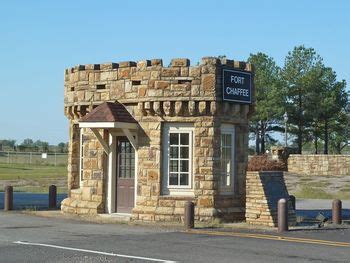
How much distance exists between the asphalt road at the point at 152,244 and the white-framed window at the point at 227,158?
268 cm

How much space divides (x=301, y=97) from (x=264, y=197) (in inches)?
1587

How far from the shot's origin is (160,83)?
706 inches

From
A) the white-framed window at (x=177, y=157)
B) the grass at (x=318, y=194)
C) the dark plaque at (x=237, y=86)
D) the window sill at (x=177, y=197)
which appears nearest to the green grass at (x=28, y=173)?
the grass at (x=318, y=194)

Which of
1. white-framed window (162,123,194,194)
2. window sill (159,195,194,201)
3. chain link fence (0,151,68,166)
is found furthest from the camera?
chain link fence (0,151,68,166)

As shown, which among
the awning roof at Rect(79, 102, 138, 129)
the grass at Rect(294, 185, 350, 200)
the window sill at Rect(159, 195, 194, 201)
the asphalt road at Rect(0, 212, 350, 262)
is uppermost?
the awning roof at Rect(79, 102, 138, 129)

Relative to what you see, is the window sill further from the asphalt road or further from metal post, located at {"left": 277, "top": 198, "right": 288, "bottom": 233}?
metal post, located at {"left": 277, "top": 198, "right": 288, "bottom": 233}

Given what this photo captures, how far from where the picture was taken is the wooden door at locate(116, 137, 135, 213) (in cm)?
1895

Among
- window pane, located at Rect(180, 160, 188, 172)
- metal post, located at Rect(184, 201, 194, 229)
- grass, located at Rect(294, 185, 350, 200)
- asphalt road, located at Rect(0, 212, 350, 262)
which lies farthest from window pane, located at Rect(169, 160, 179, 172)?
grass, located at Rect(294, 185, 350, 200)

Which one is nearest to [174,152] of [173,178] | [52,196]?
[173,178]

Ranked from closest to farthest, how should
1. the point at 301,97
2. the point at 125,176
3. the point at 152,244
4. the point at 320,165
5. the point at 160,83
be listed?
the point at 152,244 < the point at 160,83 < the point at 125,176 < the point at 320,165 < the point at 301,97

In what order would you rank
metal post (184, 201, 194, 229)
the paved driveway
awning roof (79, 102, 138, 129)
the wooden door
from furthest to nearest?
the paved driveway → the wooden door → awning roof (79, 102, 138, 129) → metal post (184, 201, 194, 229)

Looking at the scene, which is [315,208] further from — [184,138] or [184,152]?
[184,138]

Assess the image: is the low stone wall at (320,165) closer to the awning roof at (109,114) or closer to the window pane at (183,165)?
the window pane at (183,165)

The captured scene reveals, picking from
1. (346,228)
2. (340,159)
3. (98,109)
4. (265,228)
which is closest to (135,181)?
(98,109)
